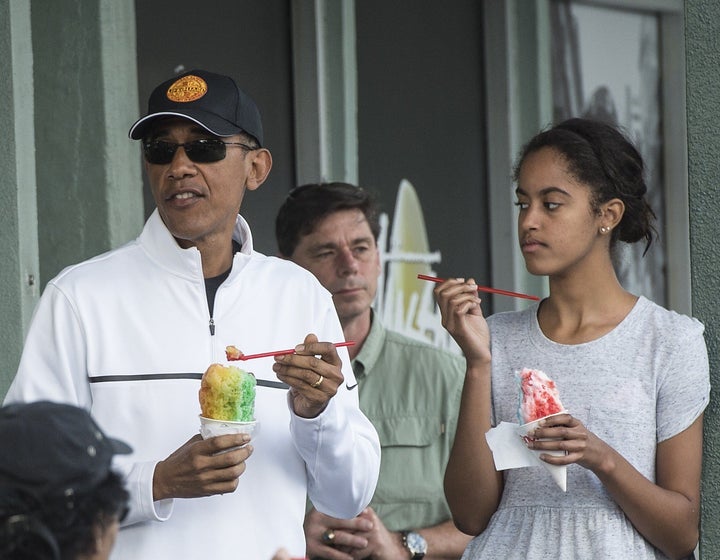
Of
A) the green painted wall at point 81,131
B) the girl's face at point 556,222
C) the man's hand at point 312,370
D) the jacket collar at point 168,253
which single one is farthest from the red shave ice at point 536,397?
the green painted wall at point 81,131

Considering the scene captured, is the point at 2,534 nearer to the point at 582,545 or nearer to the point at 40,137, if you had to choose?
the point at 582,545

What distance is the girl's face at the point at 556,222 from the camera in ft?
10.5

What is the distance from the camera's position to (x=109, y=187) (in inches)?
182

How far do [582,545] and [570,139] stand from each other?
101 cm

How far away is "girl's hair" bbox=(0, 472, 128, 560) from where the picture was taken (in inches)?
71.4

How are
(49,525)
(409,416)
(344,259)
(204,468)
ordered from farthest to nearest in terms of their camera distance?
(344,259) → (409,416) → (204,468) → (49,525)

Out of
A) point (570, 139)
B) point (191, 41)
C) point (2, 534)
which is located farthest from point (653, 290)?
point (2, 534)

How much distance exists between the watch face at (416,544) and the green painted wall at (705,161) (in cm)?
114

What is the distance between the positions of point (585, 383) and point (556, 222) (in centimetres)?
41

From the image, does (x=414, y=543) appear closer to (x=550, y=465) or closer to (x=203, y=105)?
(x=550, y=465)

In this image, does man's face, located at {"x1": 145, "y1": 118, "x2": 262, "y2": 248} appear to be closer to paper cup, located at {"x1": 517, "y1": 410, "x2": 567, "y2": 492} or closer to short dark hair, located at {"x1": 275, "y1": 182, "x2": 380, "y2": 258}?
paper cup, located at {"x1": 517, "y1": 410, "x2": 567, "y2": 492}

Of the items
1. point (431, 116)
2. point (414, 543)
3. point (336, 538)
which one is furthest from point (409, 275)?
point (336, 538)

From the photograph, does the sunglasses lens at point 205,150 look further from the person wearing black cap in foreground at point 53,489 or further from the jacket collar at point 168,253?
the person wearing black cap in foreground at point 53,489

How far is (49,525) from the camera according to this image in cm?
184
